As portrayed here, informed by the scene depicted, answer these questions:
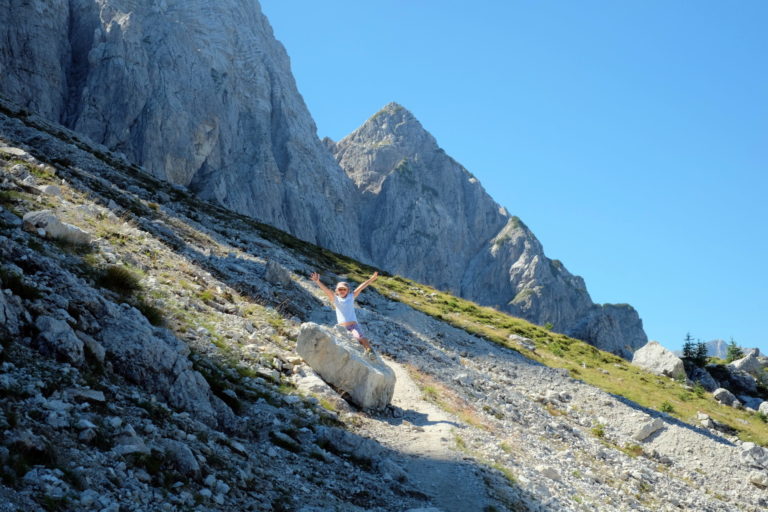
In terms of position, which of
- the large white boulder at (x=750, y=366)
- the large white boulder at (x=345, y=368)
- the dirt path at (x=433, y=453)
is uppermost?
the large white boulder at (x=750, y=366)

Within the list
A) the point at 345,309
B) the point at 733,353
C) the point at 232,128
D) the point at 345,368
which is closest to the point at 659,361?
the point at 733,353

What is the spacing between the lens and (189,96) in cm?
12169

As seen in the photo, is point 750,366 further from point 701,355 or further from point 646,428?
point 646,428

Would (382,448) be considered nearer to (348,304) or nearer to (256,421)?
(256,421)

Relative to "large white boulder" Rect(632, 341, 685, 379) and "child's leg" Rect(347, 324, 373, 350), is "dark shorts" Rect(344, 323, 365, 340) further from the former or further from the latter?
"large white boulder" Rect(632, 341, 685, 379)

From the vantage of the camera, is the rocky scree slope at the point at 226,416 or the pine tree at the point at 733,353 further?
the pine tree at the point at 733,353

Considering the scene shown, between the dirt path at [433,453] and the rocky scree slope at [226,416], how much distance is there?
0.08 m

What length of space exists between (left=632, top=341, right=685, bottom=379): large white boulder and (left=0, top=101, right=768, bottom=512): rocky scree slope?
18861 mm

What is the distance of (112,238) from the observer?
20453 millimetres

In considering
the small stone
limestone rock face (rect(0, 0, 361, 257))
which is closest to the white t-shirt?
the small stone

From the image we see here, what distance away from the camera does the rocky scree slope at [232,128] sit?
102 meters

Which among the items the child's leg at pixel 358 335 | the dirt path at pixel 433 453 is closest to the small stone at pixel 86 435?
the dirt path at pixel 433 453

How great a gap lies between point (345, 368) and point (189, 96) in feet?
388

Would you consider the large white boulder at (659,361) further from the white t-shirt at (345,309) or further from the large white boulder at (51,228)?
the large white boulder at (51,228)
